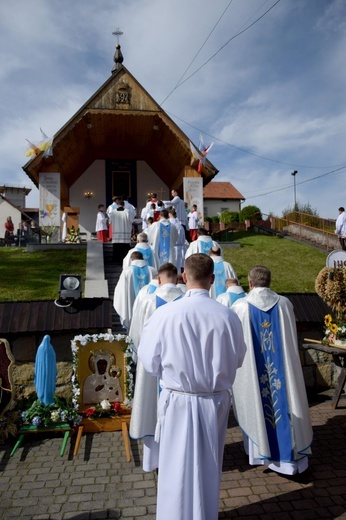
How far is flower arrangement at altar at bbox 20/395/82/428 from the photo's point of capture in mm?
5180

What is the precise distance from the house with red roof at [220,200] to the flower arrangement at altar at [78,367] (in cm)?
4421

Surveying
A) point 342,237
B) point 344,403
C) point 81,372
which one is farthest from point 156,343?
point 342,237

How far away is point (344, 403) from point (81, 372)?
3.99 meters

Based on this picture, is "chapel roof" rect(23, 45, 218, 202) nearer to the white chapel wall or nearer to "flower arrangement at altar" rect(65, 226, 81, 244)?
the white chapel wall

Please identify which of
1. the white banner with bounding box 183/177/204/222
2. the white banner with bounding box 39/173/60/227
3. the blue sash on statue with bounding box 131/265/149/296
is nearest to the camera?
the blue sash on statue with bounding box 131/265/149/296

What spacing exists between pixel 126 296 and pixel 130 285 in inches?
9.7

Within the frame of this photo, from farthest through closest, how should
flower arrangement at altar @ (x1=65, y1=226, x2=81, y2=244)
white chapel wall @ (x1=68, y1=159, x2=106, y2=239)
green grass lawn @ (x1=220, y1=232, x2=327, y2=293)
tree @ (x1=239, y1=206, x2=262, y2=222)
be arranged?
tree @ (x1=239, y1=206, x2=262, y2=222)
white chapel wall @ (x1=68, y1=159, x2=106, y2=239)
flower arrangement at altar @ (x1=65, y1=226, x2=81, y2=244)
green grass lawn @ (x1=220, y1=232, x2=327, y2=293)

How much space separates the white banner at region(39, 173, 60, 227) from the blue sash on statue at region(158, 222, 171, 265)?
342 inches

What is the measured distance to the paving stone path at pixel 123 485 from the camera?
3.57 meters

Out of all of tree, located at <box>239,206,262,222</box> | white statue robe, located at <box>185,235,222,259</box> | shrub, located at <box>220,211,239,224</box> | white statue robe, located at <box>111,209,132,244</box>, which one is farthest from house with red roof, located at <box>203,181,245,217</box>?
white statue robe, located at <box>185,235,222,259</box>

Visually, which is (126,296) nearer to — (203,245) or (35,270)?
(203,245)

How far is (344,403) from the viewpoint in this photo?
→ 6406 mm

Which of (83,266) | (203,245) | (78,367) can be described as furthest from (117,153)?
(78,367)

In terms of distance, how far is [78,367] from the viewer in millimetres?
5449
